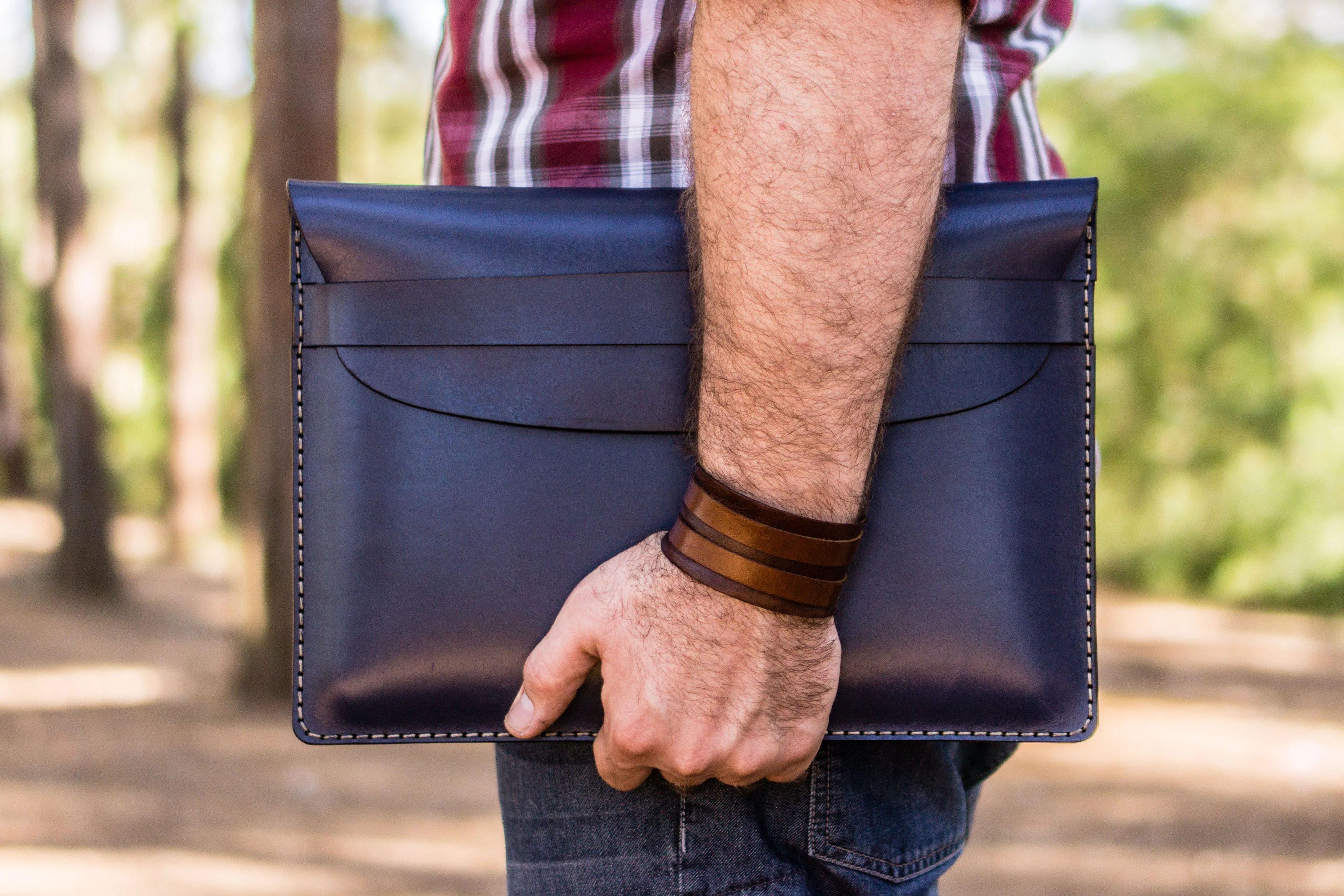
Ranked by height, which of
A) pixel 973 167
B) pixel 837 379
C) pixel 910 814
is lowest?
pixel 910 814

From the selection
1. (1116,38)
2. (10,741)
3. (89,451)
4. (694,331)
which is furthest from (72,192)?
(694,331)

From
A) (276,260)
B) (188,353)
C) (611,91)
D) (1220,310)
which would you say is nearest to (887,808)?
(611,91)

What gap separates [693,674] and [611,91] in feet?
1.75

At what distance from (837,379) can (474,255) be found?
0.36 metres

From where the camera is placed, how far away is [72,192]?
10.3 m

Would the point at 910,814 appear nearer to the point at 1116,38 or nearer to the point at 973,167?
the point at 973,167

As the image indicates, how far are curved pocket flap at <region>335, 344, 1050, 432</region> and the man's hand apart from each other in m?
0.14

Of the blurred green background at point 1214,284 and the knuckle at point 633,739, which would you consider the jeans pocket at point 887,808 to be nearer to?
the knuckle at point 633,739

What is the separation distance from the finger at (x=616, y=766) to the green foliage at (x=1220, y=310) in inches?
418

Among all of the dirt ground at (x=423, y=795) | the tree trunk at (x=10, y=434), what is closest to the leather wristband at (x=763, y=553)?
the dirt ground at (x=423, y=795)

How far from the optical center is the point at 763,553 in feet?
3.16

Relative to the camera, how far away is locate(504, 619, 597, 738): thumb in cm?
102

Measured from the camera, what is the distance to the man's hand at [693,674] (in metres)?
0.97

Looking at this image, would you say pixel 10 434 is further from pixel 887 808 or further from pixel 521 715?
pixel 887 808
